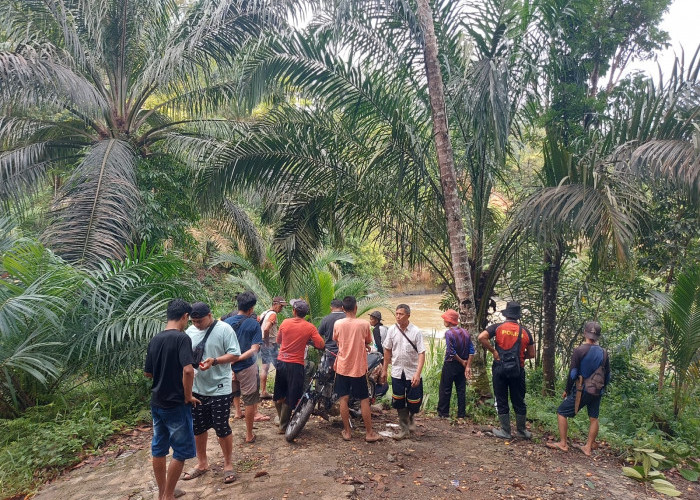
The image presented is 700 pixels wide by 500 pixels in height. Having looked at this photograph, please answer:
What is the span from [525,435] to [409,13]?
513 cm

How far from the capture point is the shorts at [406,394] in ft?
17.2

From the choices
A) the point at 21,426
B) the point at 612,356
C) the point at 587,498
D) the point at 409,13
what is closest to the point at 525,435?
the point at 587,498

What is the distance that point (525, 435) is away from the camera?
5.43m

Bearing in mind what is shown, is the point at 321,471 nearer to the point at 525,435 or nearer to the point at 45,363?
the point at 525,435

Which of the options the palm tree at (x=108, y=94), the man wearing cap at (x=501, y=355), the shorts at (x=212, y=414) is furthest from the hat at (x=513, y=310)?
the palm tree at (x=108, y=94)

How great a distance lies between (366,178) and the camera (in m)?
6.54

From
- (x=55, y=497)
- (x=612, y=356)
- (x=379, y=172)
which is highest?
(x=379, y=172)

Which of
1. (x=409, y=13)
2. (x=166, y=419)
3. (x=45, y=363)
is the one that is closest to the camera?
(x=166, y=419)

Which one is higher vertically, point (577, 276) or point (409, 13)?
point (409, 13)

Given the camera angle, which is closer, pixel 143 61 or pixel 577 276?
pixel 577 276

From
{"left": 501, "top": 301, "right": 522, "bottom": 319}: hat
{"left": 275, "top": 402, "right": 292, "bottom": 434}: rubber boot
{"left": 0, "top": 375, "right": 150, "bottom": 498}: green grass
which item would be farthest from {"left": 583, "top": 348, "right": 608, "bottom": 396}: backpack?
{"left": 0, "top": 375, "right": 150, "bottom": 498}: green grass

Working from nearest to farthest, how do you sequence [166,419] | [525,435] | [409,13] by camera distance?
[166,419], [525,435], [409,13]

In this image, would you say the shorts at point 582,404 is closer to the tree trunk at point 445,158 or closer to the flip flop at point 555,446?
the flip flop at point 555,446

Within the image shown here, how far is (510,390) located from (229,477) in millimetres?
3027
